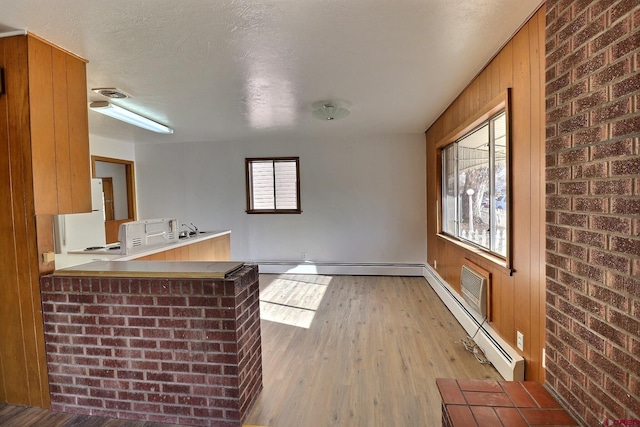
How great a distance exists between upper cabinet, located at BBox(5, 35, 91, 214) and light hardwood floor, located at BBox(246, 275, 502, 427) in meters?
1.89

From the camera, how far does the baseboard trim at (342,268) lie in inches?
208

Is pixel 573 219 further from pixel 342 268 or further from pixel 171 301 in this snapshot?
pixel 342 268

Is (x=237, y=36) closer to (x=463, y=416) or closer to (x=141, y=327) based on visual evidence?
(x=141, y=327)

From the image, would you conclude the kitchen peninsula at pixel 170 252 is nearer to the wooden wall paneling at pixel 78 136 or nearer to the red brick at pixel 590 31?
the wooden wall paneling at pixel 78 136

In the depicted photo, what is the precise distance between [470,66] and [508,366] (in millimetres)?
2310

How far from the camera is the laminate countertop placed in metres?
1.78

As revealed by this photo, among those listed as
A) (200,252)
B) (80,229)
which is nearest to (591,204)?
(200,252)

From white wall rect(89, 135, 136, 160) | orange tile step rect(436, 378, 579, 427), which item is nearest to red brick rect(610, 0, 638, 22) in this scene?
orange tile step rect(436, 378, 579, 427)

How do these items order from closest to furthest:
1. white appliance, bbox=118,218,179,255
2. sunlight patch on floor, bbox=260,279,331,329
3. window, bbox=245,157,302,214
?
1. white appliance, bbox=118,218,179,255
2. sunlight patch on floor, bbox=260,279,331,329
3. window, bbox=245,157,302,214

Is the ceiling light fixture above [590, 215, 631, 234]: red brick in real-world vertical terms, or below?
above

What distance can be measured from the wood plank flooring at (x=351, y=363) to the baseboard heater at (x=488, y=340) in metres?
0.09

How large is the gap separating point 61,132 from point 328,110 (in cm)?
234

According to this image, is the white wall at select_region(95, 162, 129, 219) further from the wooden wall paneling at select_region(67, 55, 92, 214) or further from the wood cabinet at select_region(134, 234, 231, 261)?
the wooden wall paneling at select_region(67, 55, 92, 214)

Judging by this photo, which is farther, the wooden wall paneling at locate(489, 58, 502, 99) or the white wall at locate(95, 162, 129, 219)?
the white wall at locate(95, 162, 129, 219)
